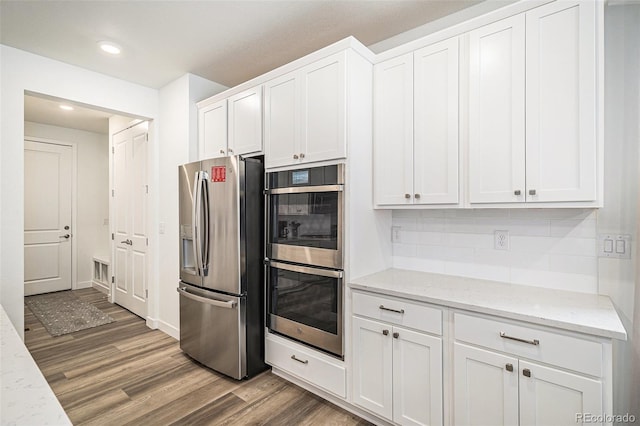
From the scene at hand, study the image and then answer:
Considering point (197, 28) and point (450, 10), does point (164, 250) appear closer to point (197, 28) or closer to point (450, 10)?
point (197, 28)

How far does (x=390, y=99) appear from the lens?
2.21 meters

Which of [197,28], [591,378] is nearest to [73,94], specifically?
[197,28]

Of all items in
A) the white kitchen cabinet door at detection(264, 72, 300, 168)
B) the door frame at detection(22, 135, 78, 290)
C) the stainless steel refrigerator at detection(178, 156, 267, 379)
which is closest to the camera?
the white kitchen cabinet door at detection(264, 72, 300, 168)

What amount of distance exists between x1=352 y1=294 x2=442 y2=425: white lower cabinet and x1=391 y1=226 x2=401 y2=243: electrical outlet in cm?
68

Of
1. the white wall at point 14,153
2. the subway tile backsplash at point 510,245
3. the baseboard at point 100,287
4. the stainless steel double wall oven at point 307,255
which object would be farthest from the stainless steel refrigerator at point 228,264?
the baseboard at point 100,287

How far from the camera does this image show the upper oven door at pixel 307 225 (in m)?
2.14

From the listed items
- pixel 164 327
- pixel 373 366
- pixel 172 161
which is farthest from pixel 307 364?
pixel 172 161

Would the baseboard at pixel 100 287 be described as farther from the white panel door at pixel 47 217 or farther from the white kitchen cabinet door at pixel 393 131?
the white kitchen cabinet door at pixel 393 131

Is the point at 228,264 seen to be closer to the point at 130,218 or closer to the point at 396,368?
the point at 396,368

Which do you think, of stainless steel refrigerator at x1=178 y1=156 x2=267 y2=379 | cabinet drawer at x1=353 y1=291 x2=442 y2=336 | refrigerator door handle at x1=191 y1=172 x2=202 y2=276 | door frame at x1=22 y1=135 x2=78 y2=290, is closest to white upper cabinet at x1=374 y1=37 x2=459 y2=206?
cabinet drawer at x1=353 y1=291 x2=442 y2=336

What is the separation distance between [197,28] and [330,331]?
2.45m

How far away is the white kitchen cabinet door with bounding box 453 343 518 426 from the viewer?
151 centimetres

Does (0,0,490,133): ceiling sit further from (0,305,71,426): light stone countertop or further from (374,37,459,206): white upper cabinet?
(0,305,71,426): light stone countertop

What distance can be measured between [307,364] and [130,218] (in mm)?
3201
